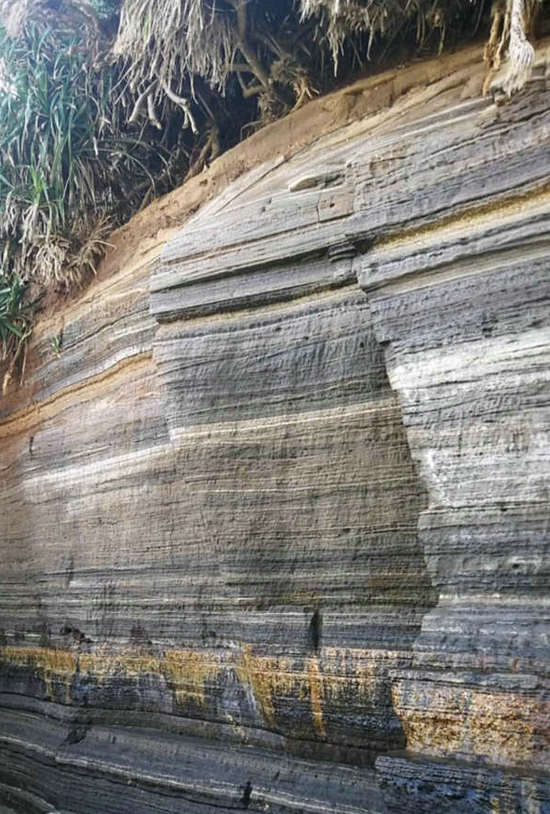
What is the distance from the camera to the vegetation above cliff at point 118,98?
4355mm

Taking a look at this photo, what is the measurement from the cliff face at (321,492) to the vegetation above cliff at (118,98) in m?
0.44

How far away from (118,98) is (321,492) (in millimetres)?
3256

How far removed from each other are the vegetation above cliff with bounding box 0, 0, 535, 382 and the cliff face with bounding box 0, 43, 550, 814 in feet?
1.45

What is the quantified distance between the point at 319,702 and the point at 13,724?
10.1 ft

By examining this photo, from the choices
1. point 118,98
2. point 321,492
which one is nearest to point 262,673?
point 321,492

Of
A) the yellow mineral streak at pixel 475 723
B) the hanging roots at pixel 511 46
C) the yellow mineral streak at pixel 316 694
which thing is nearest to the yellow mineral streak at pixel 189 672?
the yellow mineral streak at pixel 316 694

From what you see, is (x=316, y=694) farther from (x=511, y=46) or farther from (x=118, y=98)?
(x=118, y=98)

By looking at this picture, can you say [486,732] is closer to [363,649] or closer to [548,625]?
[548,625]

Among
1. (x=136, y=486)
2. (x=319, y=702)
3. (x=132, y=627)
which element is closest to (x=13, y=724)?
(x=132, y=627)

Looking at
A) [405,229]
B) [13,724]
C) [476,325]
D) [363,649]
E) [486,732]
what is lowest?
[13,724]

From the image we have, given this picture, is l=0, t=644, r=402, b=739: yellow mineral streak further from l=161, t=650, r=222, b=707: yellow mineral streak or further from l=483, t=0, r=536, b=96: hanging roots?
l=483, t=0, r=536, b=96: hanging roots

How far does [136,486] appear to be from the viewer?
466 centimetres

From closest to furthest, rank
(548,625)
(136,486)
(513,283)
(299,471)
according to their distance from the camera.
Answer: (548,625)
(513,283)
(299,471)
(136,486)

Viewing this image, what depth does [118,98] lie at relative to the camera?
534cm
